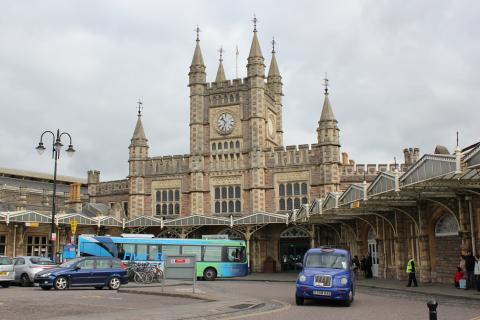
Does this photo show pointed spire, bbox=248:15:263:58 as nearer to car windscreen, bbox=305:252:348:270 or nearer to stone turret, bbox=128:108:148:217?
stone turret, bbox=128:108:148:217

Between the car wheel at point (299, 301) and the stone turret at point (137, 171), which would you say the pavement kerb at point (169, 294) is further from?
the stone turret at point (137, 171)

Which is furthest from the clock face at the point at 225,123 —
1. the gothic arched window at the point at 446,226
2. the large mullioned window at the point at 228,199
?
the gothic arched window at the point at 446,226

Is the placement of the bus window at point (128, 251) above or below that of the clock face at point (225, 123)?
below

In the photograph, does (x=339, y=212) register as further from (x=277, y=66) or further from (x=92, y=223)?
(x=277, y=66)

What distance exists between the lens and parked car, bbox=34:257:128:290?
22234mm

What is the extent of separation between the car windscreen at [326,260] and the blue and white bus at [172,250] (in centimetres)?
1492

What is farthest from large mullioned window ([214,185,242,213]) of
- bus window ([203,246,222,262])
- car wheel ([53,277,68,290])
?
car wheel ([53,277,68,290])

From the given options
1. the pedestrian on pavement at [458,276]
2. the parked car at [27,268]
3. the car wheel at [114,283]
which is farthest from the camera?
the parked car at [27,268]

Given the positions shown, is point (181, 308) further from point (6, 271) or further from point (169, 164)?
point (169, 164)

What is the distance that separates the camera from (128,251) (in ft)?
109

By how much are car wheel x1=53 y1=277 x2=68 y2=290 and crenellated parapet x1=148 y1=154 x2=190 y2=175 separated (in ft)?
91.9

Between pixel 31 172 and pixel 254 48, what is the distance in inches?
1442

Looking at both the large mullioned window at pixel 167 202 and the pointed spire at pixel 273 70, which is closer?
the large mullioned window at pixel 167 202

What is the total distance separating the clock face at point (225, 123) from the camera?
49625 millimetres
